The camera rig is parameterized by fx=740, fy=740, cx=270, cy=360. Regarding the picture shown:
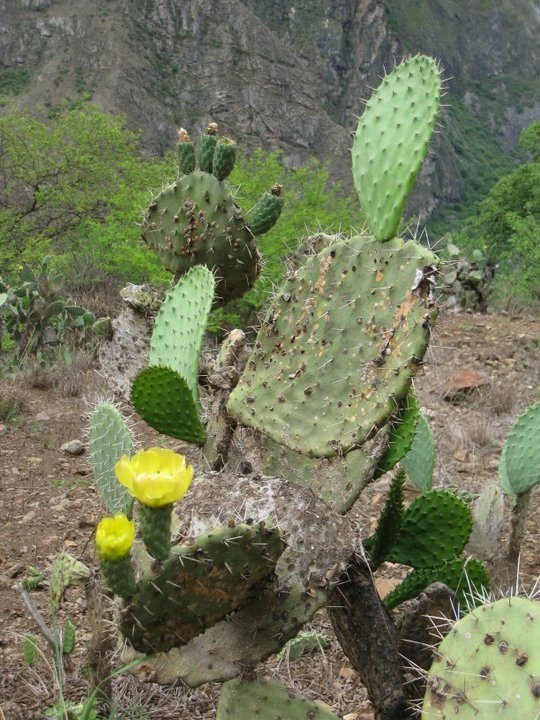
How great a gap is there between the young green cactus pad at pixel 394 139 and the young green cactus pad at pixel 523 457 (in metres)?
1.32

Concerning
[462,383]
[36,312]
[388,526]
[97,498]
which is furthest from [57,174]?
[388,526]

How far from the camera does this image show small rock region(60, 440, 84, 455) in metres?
4.23

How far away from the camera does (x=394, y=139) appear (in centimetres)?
195

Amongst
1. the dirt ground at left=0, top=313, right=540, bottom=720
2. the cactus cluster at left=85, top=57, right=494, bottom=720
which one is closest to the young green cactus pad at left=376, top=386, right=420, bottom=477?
the cactus cluster at left=85, top=57, right=494, bottom=720

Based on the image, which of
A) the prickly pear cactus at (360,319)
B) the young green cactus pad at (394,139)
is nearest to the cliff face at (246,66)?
the young green cactus pad at (394,139)

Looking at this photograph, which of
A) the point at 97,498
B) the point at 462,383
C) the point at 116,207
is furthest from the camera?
the point at 116,207

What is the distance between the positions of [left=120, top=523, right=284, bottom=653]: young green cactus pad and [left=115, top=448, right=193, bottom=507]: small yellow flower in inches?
8.2

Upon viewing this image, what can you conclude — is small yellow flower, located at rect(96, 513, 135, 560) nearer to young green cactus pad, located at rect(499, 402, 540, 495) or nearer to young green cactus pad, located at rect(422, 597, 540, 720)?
young green cactus pad, located at rect(422, 597, 540, 720)

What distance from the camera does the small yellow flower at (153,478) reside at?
46.7 inches

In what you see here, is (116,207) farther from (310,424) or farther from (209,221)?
(310,424)

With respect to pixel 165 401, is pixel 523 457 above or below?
below

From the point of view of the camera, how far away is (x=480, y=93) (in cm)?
7269

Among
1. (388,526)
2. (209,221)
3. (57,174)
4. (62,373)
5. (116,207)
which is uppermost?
(209,221)

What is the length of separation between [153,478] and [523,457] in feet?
6.50
